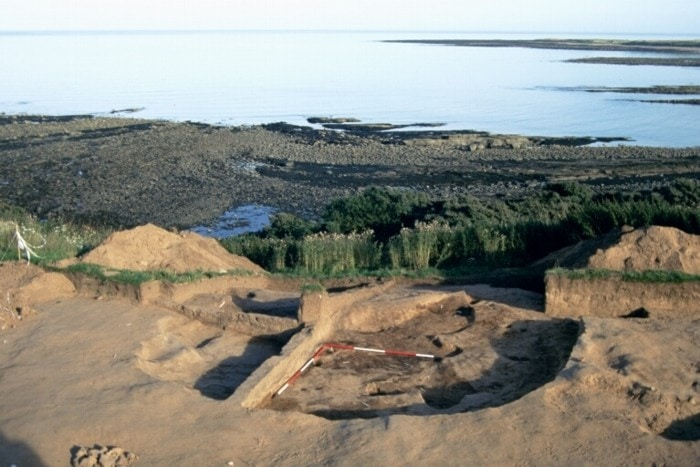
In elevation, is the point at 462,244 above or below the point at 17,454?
above

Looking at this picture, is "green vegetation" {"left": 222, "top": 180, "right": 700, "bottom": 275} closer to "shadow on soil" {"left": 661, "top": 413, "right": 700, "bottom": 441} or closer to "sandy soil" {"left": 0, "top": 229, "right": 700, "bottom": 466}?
"sandy soil" {"left": 0, "top": 229, "right": 700, "bottom": 466}

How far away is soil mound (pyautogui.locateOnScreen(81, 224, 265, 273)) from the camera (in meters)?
13.9

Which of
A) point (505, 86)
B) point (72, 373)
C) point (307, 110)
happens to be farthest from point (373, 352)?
point (505, 86)

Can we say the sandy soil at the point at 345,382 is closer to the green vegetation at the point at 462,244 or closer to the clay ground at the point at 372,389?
the clay ground at the point at 372,389

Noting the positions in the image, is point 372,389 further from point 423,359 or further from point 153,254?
point 153,254

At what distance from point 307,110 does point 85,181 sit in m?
22.5

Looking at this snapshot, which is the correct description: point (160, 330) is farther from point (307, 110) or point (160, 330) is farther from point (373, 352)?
point (307, 110)

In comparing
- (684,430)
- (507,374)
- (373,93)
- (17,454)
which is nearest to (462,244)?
(507,374)

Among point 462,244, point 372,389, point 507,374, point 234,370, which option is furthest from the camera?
point 462,244

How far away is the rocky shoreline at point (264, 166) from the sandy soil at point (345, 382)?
49.1ft

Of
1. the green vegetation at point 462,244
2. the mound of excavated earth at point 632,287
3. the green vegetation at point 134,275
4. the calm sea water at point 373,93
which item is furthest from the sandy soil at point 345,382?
the calm sea water at point 373,93

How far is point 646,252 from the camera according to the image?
40.6 ft

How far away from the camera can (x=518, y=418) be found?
26.0ft

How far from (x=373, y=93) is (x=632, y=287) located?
51898mm
